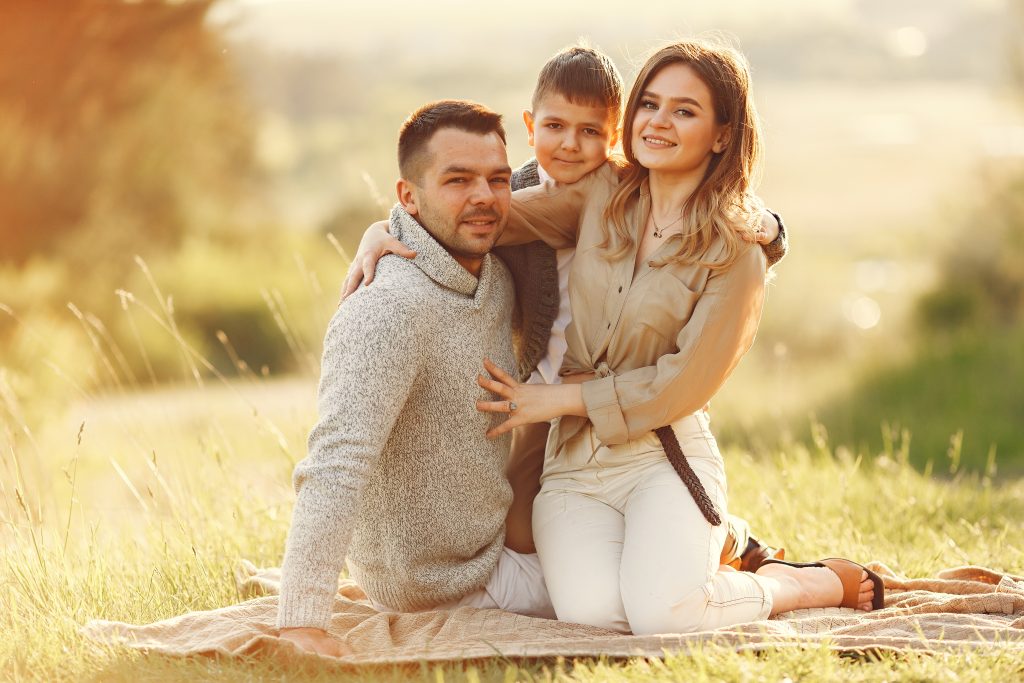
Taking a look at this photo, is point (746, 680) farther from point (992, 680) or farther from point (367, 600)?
point (367, 600)

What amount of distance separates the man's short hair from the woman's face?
480mm

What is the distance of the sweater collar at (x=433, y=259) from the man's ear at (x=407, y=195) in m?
0.02

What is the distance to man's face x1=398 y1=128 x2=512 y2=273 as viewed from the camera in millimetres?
3258

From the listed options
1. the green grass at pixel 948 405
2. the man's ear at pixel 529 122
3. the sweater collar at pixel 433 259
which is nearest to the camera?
the sweater collar at pixel 433 259

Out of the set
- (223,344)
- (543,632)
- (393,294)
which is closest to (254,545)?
(543,632)

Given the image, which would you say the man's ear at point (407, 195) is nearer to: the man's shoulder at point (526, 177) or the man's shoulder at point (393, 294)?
the man's shoulder at point (393, 294)

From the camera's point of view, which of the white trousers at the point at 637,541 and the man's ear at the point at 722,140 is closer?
the white trousers at the point at 637,541

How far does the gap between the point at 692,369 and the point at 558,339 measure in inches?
22.1

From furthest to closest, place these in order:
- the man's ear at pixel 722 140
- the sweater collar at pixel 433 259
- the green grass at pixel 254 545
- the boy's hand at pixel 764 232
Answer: the man's ear at pixel 722 140
the boy's hand at pixel 764 232
the sweater collar at pixel 433 259
the green grass at pixel 254 545

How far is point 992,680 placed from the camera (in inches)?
115

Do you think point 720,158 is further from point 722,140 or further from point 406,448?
point 406,448

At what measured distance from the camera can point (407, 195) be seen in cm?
337

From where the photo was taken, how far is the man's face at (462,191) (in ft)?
10.7

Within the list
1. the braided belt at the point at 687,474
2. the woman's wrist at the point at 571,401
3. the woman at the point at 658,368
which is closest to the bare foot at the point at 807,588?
the woman at the point at 658,368
